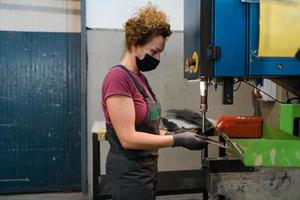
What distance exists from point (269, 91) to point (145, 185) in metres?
1.46

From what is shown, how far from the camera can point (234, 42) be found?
3.49ft

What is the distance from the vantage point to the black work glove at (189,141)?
1.21 metres

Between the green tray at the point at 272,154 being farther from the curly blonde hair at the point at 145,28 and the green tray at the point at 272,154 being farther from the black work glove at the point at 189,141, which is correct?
the curly blonde hair at the point at 145,28

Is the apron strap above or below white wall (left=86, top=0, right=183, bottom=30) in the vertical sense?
below

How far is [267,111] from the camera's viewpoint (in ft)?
8.70

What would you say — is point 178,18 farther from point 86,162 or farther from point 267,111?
point 86,162

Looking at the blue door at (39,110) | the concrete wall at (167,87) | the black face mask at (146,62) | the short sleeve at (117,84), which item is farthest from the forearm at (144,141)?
the blue door at (39,110)

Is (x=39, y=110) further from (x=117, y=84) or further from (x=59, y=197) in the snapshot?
(x=117, y=84)

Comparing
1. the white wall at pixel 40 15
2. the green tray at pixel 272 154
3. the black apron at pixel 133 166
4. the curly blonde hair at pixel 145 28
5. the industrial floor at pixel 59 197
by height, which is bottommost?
the industrial floor at pixel 59 197

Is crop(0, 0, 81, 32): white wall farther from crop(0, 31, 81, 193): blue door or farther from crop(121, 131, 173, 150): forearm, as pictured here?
crop(121, 131, 173, 150): forearm

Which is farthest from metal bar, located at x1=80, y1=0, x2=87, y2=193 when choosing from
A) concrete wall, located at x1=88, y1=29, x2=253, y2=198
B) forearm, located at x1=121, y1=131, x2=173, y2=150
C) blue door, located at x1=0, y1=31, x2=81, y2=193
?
forearm, located at x1=121, y1=131, x2=173, y2=150

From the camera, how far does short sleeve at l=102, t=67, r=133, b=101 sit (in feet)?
3.90

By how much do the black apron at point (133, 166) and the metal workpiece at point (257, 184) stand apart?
1.13ft

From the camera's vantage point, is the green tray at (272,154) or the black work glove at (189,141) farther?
the black work glove at (189,141)
